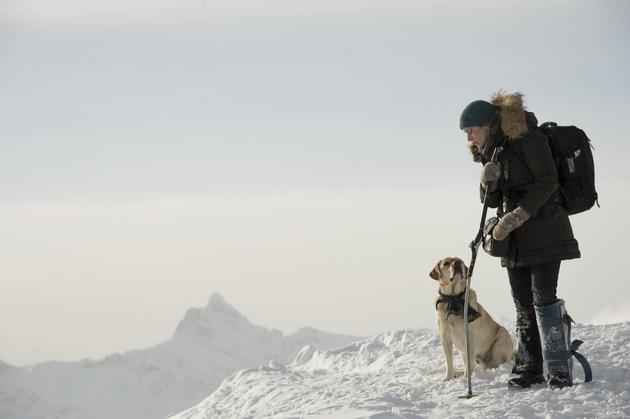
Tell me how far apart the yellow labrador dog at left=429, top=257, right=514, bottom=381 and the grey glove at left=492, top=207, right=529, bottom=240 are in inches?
54.5

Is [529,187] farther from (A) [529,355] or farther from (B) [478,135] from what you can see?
(A) [529,355]

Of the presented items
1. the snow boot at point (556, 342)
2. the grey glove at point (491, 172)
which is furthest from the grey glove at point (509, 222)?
the snow boot at point (556, 342)

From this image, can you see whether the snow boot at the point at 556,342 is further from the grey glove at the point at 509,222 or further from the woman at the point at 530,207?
the grey glove at the point at 509,222

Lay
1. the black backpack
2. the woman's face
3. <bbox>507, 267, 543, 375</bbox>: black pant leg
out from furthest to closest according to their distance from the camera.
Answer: <bbox>507, 267, 543, 375</bbox>: black pant leg, the woman's face, the black backpack

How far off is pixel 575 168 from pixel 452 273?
200 centimetres

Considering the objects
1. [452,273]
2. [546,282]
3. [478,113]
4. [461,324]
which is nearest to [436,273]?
[452,273]

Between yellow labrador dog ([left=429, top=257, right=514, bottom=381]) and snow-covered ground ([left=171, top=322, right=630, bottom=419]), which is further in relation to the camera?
yellow labrador dog ([left=429, top=257, right=514, bottom=381])

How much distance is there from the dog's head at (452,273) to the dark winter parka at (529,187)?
1118 mm

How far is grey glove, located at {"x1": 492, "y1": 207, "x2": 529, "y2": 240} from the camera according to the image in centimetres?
702

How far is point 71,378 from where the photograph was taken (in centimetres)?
19125

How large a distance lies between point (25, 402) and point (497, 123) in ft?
662

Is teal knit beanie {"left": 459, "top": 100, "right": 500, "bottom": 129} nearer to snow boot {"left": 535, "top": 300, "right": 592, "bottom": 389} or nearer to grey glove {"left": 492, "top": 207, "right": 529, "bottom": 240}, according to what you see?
grey glove {"left": 492, "top": 207, "right": 529, "bottom": 240}

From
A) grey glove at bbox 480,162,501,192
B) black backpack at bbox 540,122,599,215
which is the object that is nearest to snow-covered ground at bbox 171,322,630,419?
black backpack at bbox 540,122,599,215

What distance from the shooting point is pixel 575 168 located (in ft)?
23.5
